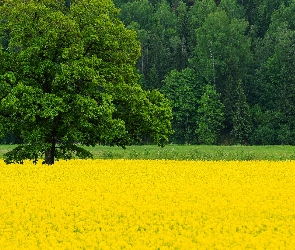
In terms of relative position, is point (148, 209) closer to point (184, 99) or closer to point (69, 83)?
point (69, 83)

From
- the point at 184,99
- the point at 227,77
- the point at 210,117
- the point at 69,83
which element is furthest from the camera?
the point at 184,99

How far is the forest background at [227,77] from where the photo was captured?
8712cm

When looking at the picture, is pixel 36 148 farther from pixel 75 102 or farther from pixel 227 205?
pixel 227 205

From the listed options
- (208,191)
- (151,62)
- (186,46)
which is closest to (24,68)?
(208,191)

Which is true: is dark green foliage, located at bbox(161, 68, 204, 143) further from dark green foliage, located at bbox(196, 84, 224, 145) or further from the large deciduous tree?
the large deciduous tree

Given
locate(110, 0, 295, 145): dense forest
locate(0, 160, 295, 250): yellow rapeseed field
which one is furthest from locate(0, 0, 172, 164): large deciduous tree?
locate(110, 0, 295, 145): dense forest

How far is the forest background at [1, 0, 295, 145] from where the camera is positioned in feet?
286

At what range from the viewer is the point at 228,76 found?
91438 millimetres

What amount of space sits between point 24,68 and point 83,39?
336cm

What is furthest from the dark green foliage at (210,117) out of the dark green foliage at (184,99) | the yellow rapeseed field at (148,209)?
the yellow rapeseed field at (148,209)

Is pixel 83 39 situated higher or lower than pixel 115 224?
higher

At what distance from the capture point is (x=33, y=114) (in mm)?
27656

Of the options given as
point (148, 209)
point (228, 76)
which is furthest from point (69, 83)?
point (228, 76)

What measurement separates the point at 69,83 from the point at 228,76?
64433mm
